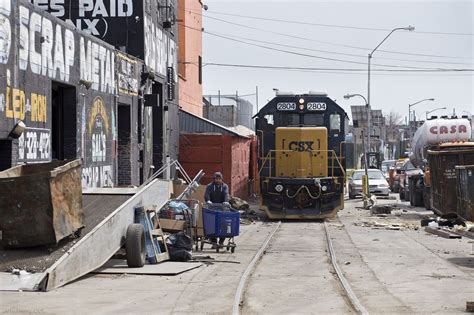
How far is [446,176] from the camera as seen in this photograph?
2466cm

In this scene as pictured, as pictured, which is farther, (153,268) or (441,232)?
(441,232)

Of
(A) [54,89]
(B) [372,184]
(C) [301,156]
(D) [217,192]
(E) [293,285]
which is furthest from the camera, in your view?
(B) [372,184]

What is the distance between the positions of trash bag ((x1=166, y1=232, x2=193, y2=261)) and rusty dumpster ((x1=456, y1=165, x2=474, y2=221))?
7.44 meters

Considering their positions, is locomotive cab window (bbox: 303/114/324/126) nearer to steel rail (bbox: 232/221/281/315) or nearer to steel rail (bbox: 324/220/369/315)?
steel rail (bbox: 232/221/281/315)

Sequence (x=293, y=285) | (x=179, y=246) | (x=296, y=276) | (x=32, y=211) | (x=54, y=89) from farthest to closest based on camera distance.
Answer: (x=54, y=89) → (x=179, y=246) → (x=296, y=276) → (x=293, y=285) → (x=32, y=211)

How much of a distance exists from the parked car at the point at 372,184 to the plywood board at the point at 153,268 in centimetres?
2895

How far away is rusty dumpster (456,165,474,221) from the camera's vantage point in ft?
62.0

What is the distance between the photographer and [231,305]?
1023 cm

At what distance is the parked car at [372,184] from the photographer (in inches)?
1686

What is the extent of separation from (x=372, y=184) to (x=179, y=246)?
28.8 meters

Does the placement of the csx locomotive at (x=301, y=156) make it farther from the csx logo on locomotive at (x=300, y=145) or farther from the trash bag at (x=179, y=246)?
the trash bag at (x=179, y=246)

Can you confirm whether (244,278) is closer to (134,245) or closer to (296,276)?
(296,276)

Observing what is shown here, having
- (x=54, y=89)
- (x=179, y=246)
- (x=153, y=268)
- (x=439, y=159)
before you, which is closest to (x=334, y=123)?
(x=439, y=159)

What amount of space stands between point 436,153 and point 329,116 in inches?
156
